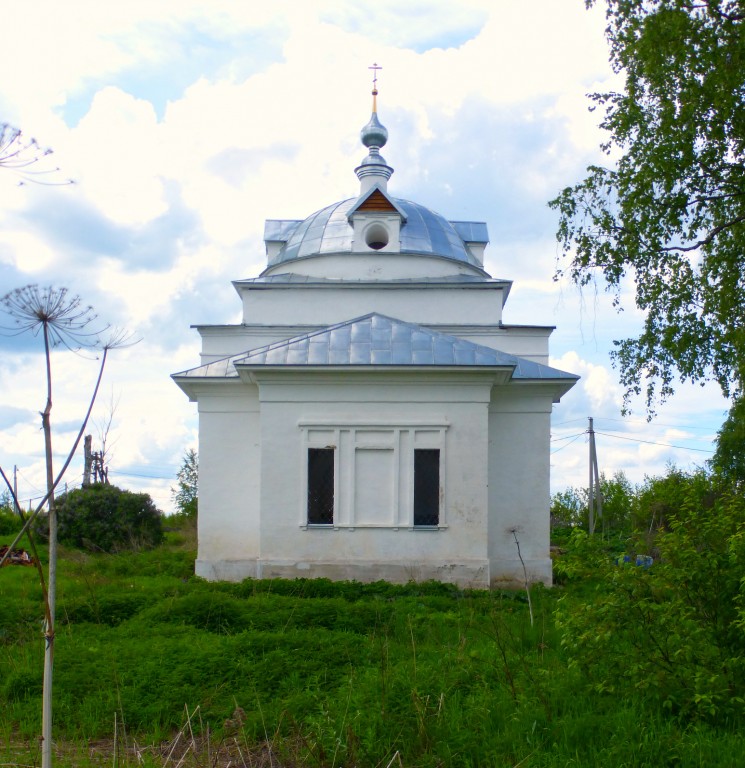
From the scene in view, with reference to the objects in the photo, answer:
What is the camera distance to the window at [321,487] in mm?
13711

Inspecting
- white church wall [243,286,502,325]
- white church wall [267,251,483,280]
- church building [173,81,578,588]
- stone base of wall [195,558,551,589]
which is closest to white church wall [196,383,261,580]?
church building [173,81,578,588]

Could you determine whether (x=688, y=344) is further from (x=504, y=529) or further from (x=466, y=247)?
(x=466, y=247)

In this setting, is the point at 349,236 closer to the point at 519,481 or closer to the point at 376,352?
the point at 376,352

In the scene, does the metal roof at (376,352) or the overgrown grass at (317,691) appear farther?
the metal roof at (376,352)

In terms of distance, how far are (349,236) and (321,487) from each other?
7.23 metres

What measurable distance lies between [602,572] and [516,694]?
1.06 metres

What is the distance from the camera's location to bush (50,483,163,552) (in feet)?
63.4

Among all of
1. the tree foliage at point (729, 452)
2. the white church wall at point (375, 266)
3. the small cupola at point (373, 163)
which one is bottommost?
the tree foliage at point (729, 452)

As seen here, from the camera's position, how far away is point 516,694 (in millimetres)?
6188

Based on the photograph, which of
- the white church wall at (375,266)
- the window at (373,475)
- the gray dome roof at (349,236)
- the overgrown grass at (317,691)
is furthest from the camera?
the gray dome roof at (349,236)

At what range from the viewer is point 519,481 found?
14.7 m

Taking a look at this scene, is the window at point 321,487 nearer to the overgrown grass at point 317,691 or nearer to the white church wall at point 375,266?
the overgrown grass at point 317,691

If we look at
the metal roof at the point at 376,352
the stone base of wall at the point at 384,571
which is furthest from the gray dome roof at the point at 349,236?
the stone base of wall at the point at 384,571

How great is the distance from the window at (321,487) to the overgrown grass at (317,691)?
2.71 metres
